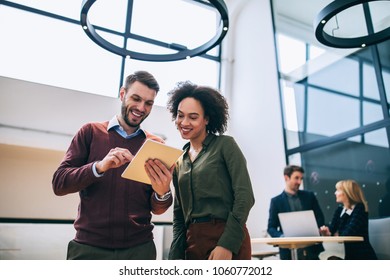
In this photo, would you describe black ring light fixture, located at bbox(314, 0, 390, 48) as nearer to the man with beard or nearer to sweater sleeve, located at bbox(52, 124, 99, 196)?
the man with beard

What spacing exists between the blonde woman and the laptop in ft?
1.10

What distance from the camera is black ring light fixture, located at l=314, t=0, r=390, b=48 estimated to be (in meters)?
2.08

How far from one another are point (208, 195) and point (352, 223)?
2.02m

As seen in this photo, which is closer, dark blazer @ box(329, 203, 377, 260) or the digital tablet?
the digital tablet

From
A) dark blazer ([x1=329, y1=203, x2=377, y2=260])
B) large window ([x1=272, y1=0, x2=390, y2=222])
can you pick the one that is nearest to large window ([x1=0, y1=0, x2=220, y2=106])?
large window ([x1=272, y1=0, x2=390, y2=222])

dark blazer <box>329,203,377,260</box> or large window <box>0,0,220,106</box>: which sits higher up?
large window <box>0,0,220,106</box>

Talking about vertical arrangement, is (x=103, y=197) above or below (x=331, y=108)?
below

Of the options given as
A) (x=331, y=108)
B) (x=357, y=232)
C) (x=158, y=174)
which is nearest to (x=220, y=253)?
(x=158, y=174)

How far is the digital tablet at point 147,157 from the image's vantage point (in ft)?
3.99

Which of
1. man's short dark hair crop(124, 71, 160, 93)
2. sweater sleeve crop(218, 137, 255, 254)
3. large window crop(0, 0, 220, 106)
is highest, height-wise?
large window crop(0, 0, 220, 106)

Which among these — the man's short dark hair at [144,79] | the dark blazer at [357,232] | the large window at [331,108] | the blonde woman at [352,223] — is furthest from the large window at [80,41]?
the man's short dark hair at [144,79]

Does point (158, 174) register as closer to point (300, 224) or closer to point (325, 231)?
point (300, 224)

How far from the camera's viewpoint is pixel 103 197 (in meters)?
1.31
